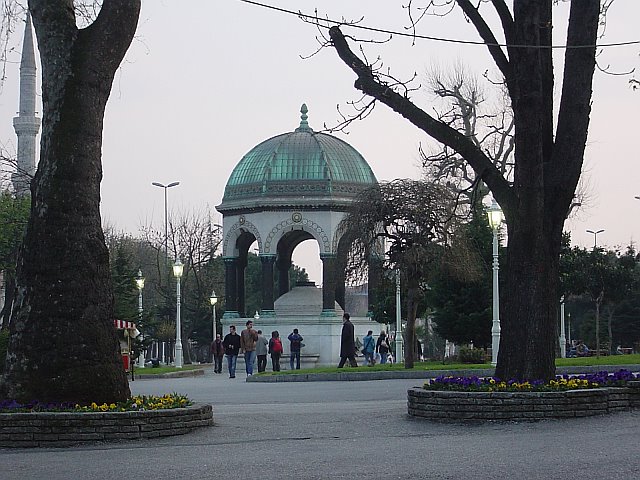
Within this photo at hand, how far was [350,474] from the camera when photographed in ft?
34.1

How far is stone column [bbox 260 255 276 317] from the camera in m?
54.3

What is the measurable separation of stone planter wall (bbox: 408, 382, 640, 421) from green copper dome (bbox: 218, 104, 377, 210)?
3865cm

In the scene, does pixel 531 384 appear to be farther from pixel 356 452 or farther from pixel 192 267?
pixel 192 267

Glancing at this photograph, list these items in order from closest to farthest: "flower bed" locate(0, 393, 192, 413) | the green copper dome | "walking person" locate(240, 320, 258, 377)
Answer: "flower bed" locate(0, 393, 192, 413)
"walking person" locate(240, 320, 258, 377)
the green copper dome

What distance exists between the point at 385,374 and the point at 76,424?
19.1 meters

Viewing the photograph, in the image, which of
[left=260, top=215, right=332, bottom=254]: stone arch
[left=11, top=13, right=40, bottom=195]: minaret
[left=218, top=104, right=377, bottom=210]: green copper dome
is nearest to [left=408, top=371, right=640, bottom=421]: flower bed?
[left=260, top=215, right=332, bottom=254]: stone arch

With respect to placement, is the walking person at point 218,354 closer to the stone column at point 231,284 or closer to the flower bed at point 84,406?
the stone column at point 231,284

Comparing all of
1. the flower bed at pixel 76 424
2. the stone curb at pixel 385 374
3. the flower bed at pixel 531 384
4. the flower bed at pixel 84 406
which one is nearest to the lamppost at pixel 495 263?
the stone curb at pixel 385 374

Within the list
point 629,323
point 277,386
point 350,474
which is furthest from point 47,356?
point 629,323

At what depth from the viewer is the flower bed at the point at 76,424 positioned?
13.4 m

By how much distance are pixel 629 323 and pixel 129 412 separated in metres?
57.3

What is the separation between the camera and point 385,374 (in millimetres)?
32031

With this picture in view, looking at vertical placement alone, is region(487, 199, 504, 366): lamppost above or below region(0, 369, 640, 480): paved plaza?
above

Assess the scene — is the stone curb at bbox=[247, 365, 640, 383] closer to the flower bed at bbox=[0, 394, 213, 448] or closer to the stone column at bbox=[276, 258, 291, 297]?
the flower bed at bbox=[0, 394, 213, 448]
